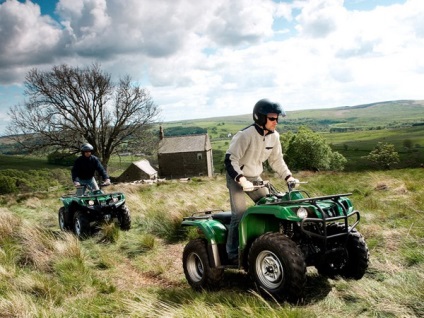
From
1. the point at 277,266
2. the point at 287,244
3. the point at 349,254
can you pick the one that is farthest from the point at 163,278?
the point at 349,254

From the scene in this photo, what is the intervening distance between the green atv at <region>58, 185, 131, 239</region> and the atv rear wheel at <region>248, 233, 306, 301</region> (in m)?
5.68

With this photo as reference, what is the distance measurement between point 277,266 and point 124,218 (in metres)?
5.97

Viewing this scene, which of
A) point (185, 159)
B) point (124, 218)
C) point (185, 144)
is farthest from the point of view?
point (185, 144)

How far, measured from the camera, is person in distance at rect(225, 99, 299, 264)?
4.67 metres

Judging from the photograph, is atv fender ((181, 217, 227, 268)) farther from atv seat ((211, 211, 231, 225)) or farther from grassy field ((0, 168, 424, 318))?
grassy field ((0, 168, 424, 318))

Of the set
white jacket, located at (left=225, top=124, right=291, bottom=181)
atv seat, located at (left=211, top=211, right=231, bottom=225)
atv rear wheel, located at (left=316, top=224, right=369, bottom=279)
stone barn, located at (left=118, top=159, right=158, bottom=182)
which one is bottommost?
stone barn, located at (left=118, top=159, right=158, bottom=182)

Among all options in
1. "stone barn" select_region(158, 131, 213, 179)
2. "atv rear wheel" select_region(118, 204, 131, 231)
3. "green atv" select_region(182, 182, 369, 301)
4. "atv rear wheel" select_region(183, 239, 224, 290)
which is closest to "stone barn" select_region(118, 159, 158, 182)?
"stone barn" select_region(158, 131, 213, 179)

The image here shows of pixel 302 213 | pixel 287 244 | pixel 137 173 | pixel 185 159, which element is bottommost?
pixel 137 173

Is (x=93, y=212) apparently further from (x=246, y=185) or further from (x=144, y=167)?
(x=144, y=167)

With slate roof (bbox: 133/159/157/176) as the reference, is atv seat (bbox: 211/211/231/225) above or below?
above

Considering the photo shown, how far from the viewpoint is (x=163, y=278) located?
5941 millimetres

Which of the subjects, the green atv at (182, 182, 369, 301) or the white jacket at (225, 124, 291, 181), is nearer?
the green atv at (182, 182, 369, 301)

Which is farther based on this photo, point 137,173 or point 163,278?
point 137,173

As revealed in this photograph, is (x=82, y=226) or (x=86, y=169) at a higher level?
(x=86, y=169)
